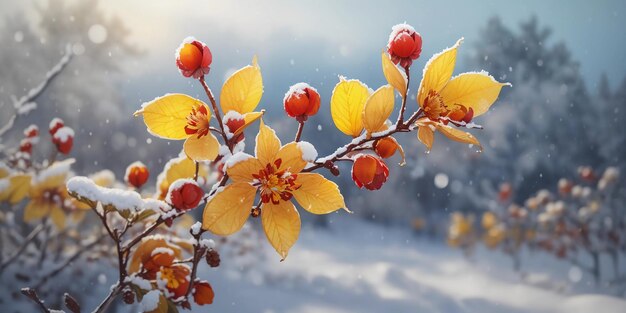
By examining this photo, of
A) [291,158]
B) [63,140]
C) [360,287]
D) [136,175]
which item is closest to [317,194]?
[291,158]

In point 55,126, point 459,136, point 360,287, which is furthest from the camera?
point 360,287

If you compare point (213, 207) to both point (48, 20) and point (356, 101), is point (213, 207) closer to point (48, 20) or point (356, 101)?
point (356, 101)

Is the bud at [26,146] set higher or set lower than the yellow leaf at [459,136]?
lower

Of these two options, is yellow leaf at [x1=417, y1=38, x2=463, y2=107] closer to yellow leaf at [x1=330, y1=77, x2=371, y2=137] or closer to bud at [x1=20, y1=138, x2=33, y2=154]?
yellow leaf at [x1=330, y1=77, x2=371, y2=137]

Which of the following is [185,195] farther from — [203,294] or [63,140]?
[63,140]

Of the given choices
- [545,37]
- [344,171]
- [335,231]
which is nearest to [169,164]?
[344,171]

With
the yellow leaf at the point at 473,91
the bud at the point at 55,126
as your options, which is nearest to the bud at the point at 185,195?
the yellow leaf at the point at 473,91

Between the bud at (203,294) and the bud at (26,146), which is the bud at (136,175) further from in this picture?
the bud at (26,146)
